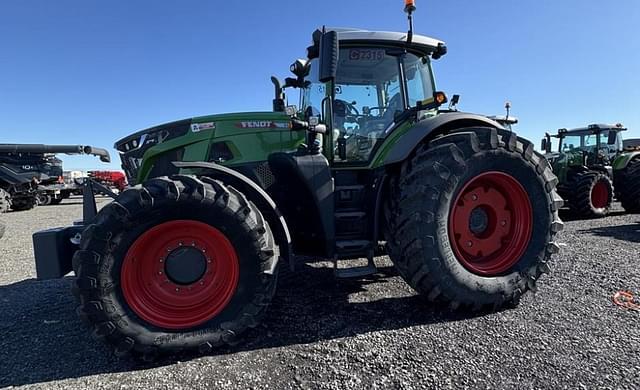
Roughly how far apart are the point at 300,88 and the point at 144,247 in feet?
8.17

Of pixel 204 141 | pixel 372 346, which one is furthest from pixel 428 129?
pixel 204 141

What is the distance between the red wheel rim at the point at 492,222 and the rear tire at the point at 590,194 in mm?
7039

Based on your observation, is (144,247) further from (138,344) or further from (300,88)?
(300,88)

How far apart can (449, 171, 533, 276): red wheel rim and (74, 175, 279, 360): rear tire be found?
1.70 meters

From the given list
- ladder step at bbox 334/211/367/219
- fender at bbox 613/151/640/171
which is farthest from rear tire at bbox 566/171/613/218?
ladder step at bbox 334/211/367/219

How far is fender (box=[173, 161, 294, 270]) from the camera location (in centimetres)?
287

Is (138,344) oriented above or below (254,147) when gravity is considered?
below

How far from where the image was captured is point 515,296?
3121 millimetres

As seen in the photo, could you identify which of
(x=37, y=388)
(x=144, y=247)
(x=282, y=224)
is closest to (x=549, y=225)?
(x=282, y=224)

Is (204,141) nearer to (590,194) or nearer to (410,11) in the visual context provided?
(410,11)

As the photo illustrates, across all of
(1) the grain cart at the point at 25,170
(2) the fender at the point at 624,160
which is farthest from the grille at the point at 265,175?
(1) the grain cart at the point at 25,170

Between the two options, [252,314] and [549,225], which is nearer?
[252,314]

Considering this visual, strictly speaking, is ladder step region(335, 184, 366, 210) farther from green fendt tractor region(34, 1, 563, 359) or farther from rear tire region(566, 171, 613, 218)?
rear tire region(566, 171, 613, 218)

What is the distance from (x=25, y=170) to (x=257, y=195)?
15764mm
